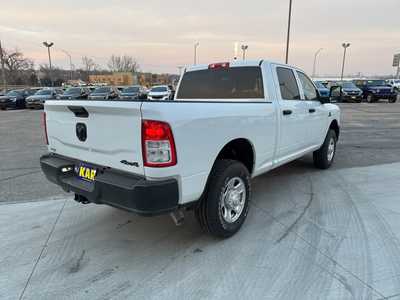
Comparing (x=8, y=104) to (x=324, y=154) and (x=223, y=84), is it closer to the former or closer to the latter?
(x=223, y=84)

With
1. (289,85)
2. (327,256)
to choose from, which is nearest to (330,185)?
(289,85)

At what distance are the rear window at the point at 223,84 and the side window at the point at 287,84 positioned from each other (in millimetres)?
389

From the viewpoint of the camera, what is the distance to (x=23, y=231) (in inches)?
138

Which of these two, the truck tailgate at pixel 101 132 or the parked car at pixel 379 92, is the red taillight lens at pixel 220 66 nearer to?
the truck tailgate at pixel 101 132

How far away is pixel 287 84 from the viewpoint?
4.42 m

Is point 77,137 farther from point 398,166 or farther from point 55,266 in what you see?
point 398,166

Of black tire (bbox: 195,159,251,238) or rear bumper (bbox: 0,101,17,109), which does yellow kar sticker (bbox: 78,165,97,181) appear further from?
rear bumper (bbox: 0,101,17,109)

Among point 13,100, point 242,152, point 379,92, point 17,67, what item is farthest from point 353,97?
point 17,67

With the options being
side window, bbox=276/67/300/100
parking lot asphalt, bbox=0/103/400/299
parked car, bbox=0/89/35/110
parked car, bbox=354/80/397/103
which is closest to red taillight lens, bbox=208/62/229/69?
side window, bbox=276/67/300/100

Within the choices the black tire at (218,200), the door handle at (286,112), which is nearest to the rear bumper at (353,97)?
the door handle at (286,112)

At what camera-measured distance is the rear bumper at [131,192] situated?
95.8 inches

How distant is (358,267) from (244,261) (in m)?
1.04

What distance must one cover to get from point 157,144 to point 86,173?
97 centimetres

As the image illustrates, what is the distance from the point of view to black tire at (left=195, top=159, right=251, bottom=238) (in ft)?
9.87
